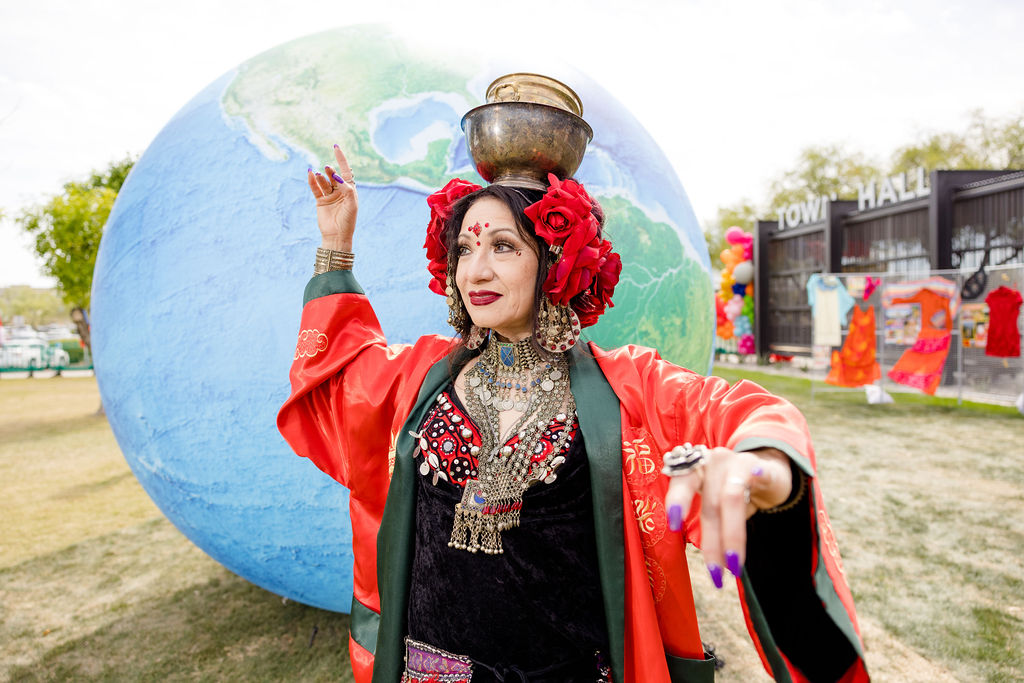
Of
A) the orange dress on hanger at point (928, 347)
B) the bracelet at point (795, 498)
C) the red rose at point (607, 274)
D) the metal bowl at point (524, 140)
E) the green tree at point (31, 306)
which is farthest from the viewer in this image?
the green tree at point (31, 306)

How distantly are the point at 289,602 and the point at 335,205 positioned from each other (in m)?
2.49

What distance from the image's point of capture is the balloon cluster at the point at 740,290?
57.5 feet

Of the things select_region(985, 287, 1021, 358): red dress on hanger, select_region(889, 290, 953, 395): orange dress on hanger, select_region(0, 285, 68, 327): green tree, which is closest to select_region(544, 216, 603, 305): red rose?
select_region(889, 290, 953, 395): orange dress on hanger

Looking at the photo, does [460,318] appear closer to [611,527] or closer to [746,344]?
[611,527]

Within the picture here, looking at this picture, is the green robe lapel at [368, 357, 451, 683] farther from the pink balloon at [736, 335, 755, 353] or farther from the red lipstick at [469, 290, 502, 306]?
the pink balloon at [736, 335, 755, 353]

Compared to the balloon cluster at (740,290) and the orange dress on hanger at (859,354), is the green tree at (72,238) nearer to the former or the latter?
the orange dress on hanger at (859,354)

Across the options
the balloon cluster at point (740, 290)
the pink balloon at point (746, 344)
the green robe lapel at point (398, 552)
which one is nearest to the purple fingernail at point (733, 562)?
the green robe lapel at point (398, 552)

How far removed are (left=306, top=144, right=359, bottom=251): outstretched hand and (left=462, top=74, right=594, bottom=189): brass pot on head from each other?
378 millimetres

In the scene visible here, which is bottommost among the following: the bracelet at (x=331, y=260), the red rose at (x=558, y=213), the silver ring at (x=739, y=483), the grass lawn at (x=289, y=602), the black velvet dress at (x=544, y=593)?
the grass lawn at (x=289, y=602)

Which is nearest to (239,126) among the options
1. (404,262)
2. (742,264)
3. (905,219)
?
(404,262)

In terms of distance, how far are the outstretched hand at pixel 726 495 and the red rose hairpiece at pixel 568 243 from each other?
0.68 m

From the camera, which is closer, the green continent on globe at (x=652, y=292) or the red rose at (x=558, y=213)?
the red rose at (x=558, y=213)

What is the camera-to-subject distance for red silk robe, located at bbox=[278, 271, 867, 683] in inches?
44.4

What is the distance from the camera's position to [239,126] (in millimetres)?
2447
